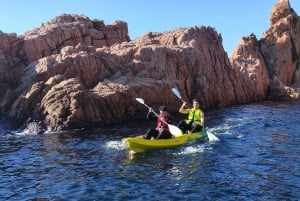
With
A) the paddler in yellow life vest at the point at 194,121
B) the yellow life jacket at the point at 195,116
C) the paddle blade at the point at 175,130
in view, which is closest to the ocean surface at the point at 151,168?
the paddle blade at the point at 175,130

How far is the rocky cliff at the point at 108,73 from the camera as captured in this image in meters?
Result: 31.5

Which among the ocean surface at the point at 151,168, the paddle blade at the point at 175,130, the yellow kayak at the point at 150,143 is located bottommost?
A: the ocean surface at the point at 151,168

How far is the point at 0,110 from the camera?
1304 inches

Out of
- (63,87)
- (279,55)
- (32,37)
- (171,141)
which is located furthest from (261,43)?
(171,141)

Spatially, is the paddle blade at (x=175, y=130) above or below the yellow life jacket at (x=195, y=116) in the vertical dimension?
below

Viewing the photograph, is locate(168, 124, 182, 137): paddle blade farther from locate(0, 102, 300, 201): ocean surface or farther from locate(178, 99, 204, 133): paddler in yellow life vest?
locate(178, 99, 204, 133): paddler in yellow life vest

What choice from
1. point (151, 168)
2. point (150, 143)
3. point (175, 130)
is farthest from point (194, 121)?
point (151, 168)

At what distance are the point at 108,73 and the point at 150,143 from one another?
58.1ft

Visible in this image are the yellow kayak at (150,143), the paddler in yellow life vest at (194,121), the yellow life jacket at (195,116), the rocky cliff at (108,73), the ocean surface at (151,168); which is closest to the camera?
the ocean surface at (151,168)

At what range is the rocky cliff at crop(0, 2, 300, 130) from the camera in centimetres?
3150

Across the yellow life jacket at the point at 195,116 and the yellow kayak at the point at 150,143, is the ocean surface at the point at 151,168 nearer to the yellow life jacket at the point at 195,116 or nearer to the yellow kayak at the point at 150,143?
the yellow kayak at the point at 150,143

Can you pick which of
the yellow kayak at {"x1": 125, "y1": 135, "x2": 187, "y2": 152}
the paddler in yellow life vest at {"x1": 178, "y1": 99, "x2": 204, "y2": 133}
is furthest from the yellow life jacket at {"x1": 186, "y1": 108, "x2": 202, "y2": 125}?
the yellow kayak at {"x1": 125, "y1": 135, "x2": 187, "y2": 152}

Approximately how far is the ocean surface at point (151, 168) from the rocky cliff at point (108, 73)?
16.0 feet

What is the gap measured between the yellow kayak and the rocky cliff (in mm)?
10875
